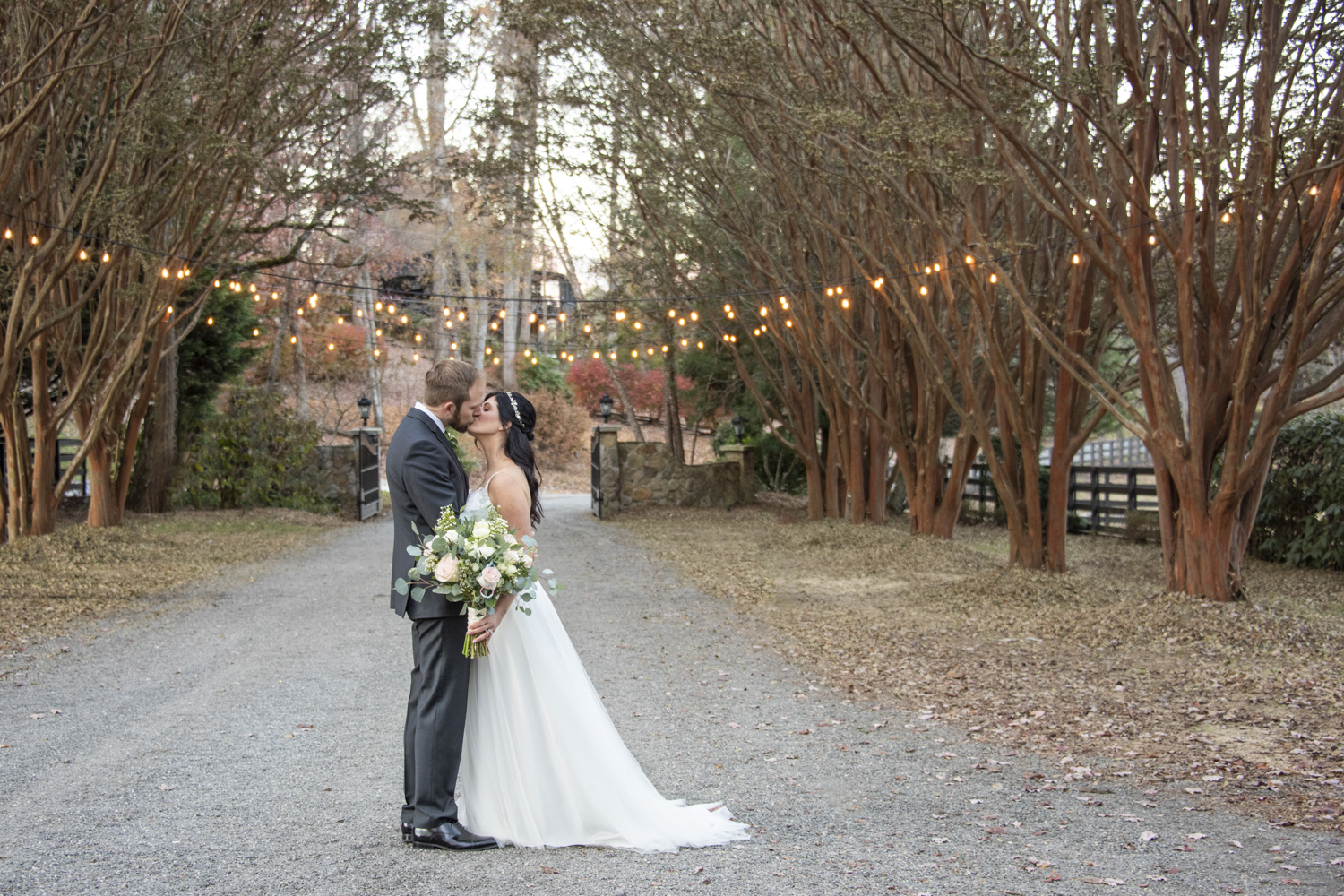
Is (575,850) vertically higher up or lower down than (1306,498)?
lower down

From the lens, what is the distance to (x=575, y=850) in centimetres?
400

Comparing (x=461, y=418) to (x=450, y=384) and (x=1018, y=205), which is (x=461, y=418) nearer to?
(x=450, y=384)

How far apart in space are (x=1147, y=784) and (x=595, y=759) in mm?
2448

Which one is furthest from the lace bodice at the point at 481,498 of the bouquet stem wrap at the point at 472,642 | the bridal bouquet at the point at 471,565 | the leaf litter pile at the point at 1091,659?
the leaf litter pile at the point at 1091,659

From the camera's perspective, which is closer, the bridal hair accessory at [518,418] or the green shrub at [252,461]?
the bridal hair accessory at [518,418]

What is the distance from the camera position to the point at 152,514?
784 inches

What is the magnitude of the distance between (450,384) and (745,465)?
2098cm

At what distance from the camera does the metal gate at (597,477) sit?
73.5ft

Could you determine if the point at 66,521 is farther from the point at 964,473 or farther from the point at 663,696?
the point at 663,696

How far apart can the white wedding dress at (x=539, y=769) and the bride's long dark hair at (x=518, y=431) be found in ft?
0.59

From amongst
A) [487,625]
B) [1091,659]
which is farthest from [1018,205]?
[487,625]

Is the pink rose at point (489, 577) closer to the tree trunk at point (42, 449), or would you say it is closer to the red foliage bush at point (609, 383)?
the tree trunk at point (42, 449)

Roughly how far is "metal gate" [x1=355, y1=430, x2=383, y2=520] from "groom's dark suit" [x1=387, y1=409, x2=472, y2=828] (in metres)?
17.7

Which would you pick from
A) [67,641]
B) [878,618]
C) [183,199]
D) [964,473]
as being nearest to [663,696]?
[878,618]
